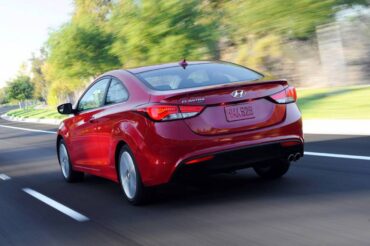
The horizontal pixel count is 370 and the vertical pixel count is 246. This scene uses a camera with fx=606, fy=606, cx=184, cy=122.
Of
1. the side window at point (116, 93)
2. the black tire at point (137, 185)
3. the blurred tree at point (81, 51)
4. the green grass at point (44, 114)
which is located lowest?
the green grass at point (44, 114)

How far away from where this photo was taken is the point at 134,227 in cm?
571

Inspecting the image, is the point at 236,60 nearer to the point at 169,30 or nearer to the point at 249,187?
the point at 169,30

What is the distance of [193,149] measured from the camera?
596 cm

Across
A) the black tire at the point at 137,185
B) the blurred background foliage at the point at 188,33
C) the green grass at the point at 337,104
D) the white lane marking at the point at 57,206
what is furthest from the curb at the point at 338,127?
the blurred background foliage at the point at 188,33

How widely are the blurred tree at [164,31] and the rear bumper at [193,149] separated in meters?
17.2

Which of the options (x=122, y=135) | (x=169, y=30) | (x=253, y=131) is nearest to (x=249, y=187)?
(x=253, y=131)

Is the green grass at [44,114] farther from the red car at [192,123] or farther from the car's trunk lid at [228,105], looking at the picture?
the car's trunk lid at [228,105]

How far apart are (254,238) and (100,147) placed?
3.04 meters

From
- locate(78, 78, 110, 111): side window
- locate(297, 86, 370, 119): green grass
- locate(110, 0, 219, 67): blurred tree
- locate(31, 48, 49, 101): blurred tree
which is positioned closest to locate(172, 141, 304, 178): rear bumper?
locate(78, 78, 110, 111): side window

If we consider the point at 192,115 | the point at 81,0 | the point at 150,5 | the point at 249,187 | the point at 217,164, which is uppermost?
the point at 81,0

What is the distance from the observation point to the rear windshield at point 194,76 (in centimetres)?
651

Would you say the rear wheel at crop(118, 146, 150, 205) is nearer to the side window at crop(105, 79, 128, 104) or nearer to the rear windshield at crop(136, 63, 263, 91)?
the side window at crop(105, 79, 128, 104)

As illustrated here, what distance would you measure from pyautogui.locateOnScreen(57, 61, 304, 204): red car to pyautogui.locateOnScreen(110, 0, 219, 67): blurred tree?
16331mm

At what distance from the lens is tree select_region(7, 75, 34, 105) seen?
9212cm
